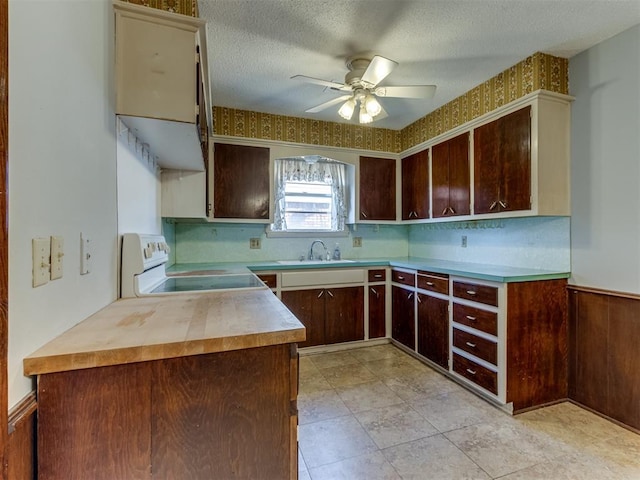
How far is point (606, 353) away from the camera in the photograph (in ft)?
6.69

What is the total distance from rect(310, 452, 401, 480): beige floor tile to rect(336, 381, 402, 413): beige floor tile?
0.46 m

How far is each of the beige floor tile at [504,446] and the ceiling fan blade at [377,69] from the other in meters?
2.31

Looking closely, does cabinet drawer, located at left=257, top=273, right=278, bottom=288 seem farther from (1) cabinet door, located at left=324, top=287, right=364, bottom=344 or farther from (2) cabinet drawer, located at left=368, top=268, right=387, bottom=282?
(2) cabinet drawer, located at left=368, top=268, right=387, bottom=282

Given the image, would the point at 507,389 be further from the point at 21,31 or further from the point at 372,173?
the point at 21,31

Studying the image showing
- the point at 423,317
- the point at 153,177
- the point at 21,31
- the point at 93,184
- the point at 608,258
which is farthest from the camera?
the point at 423,317

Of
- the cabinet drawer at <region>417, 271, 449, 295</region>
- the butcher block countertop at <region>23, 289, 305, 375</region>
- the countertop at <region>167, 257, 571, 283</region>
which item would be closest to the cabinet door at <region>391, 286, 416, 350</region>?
the cabinet drawer at <region>417, 271, 449, 295</region>

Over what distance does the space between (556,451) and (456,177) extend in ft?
7.08

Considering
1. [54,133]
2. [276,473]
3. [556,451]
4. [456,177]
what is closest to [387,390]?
[556,451]

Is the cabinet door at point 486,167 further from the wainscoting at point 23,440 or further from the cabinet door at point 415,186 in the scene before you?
the wainscoting at point 23,440

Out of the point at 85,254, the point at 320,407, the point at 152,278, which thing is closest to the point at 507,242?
A: the point at 320,407

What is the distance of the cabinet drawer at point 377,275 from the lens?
337 centimetres

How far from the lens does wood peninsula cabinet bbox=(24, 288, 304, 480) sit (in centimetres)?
74

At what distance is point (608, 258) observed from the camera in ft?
6.68

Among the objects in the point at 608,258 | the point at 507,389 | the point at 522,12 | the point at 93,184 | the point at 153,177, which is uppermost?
the point at 522,12
